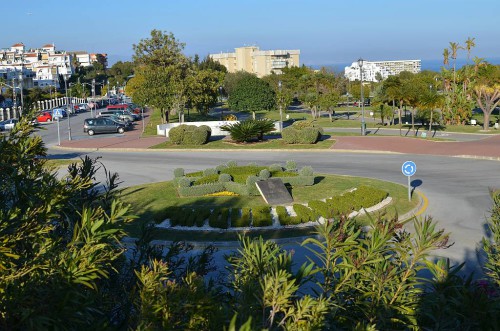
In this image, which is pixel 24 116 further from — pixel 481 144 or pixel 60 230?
pixel 481 144

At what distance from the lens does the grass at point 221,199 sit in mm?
16969

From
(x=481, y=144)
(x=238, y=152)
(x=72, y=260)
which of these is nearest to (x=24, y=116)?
(x=72, y=260)

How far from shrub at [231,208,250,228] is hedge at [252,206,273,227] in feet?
0.66

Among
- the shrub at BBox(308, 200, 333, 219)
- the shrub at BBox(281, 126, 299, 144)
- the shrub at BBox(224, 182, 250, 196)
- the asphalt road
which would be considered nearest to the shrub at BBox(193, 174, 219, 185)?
the shrub at BBox(224, 182, 250, 196)

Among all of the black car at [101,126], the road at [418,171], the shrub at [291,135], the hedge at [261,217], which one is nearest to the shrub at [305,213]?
the hedge at [261,217]

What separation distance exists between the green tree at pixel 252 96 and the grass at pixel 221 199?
80.6ft

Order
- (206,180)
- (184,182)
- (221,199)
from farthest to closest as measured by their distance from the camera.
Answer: (206,180) → (184,182) → (221,199)

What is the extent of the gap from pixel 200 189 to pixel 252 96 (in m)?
27.6

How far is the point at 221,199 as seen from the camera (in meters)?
21.0

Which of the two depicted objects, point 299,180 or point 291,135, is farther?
point 291,135

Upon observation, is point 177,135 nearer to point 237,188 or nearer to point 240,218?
point 237,188

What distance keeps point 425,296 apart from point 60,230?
4.21 metres

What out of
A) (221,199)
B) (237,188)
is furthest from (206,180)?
(221,199)

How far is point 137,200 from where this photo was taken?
69.8 feet
